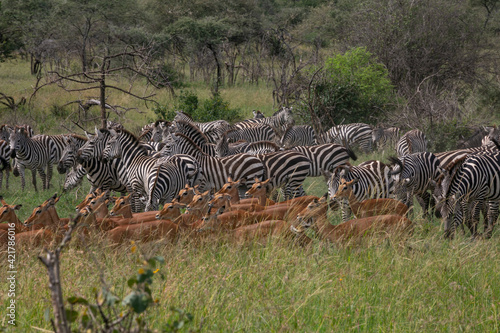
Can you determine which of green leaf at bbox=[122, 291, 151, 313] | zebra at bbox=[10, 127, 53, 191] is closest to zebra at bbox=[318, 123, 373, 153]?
zebra at bbox=[10, 127, 53, 191]

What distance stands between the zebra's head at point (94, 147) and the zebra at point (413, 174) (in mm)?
4557

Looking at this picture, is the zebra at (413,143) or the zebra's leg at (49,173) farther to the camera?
the zebra at (413,143)

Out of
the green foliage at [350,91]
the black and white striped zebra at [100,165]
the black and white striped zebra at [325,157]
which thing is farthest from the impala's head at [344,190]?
the green foliage at [350,91]

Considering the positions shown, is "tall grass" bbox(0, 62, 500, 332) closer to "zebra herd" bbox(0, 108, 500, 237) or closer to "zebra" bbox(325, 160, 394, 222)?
"zebra herd" bbox(0, 108, 500, 237)

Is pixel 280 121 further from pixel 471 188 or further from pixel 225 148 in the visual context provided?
pixel 471 188

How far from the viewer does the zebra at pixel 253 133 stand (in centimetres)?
1453

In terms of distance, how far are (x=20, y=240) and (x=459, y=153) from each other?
22.5 feet

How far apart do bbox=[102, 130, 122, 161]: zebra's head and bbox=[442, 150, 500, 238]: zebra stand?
4954 mm

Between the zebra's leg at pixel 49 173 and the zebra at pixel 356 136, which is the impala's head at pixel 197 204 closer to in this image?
the zebra's leg at pixel 49 173

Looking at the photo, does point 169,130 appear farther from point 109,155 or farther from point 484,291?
point 484,291

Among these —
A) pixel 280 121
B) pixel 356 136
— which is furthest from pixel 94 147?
pixel 356 136

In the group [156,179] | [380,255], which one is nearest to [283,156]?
[156,179]

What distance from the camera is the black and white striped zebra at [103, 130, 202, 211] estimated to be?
811 centimetres

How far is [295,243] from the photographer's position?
18.1 feet
